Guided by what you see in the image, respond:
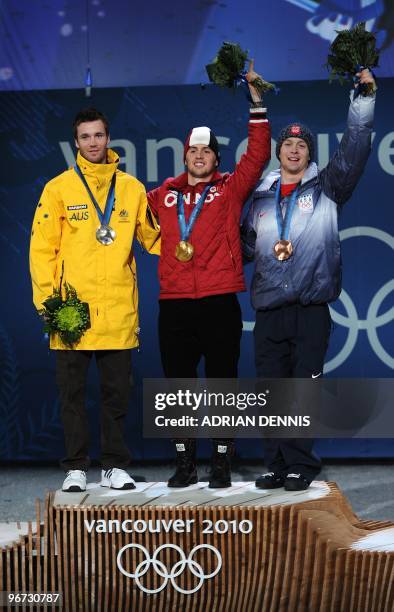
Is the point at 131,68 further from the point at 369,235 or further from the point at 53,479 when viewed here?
the point at 53,479

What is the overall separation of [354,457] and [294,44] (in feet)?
7.46

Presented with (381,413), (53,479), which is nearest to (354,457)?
(381,413)

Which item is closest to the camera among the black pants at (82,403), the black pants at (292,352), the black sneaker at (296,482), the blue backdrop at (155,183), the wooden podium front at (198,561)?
the wooden podium front at (198,561)

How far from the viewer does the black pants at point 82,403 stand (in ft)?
13.6

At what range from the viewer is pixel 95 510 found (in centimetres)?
366

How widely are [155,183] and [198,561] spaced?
273 cm

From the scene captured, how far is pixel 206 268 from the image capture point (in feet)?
13.3

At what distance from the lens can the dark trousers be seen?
406cm

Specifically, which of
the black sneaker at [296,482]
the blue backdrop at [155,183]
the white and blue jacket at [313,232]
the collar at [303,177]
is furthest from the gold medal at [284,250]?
the blue backdrop at [155,183]

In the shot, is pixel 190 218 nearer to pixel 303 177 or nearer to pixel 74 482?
pixel 303 177

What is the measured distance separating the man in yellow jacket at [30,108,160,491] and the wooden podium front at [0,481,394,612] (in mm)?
412

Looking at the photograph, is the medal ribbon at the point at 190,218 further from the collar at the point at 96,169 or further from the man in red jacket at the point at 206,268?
the collar at the point at 96,169

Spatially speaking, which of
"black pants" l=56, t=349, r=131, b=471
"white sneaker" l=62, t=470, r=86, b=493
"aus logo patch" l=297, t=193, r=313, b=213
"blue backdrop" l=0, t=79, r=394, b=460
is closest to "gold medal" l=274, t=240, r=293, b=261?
"aus logo patch" l=297, t=193, r=313, b=213

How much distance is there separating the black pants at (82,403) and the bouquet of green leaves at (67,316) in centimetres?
9
